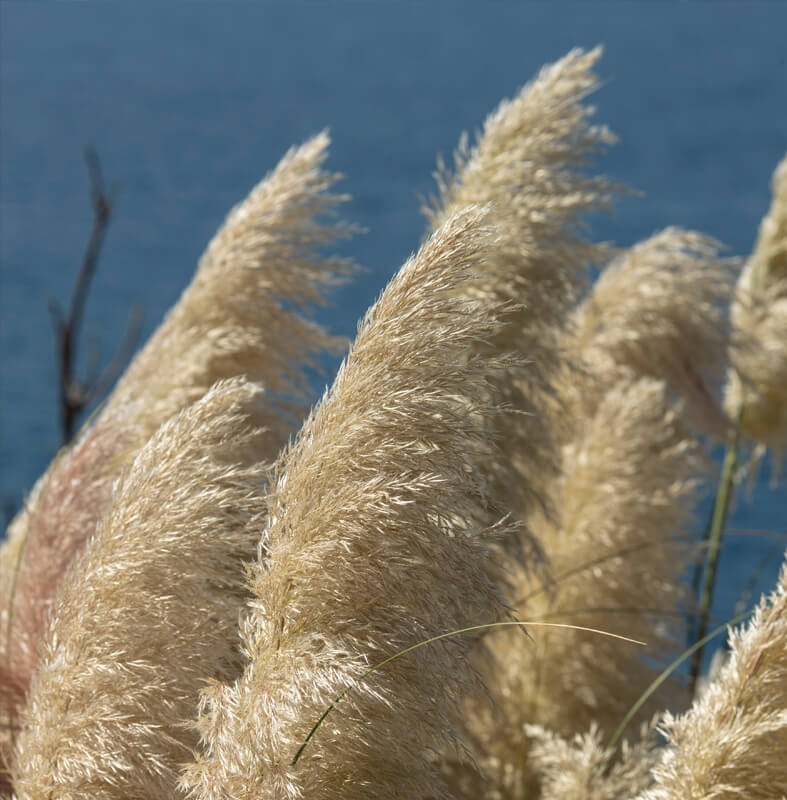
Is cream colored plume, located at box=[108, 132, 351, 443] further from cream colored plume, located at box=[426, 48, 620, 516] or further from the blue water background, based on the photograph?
the blue water background

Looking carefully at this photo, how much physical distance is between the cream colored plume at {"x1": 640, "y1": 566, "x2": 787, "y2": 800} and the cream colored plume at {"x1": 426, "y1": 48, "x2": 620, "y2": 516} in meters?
0.44

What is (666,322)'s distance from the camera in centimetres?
191

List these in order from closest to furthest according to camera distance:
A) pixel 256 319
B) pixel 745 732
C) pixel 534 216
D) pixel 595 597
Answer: pixel 745 732 → pixel 534 216 → pixel 256 319 → pixel 595 597

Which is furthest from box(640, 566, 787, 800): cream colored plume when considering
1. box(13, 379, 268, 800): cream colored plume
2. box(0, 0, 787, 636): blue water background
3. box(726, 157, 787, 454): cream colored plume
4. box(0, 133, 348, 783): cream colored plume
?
box(0, 0, 787, 636): blue water background

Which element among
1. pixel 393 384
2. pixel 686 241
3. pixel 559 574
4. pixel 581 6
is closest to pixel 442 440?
pixel 393 384

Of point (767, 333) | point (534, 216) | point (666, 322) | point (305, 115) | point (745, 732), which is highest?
point (305, 115)

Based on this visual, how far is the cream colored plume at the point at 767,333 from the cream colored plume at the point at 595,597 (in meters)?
0.46

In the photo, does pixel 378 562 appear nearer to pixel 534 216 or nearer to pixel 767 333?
pixel 534 216

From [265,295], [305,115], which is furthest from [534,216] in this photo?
[305,115]

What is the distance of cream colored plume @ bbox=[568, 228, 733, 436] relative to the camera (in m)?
1.90

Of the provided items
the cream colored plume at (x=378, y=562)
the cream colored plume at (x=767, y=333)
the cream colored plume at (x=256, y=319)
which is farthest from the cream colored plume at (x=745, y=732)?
the cream colored plume at (x=767, y=333)

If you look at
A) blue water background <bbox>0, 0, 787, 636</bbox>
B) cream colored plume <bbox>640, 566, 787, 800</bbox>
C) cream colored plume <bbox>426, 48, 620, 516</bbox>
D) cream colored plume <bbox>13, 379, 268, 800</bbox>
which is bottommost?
cream colored plume <bbox>640, 566, 787, 800</bbox>

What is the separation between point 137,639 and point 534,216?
69cm

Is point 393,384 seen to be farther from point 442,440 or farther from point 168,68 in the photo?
point 168,68
